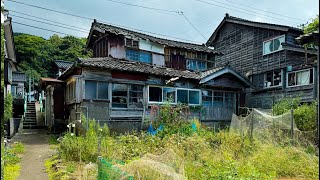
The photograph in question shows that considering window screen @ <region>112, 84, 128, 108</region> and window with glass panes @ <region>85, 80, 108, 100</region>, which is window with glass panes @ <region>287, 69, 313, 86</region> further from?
window with glass panes @ <region>85, 80, 108, 100</region>

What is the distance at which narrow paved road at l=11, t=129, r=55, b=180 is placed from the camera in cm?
782

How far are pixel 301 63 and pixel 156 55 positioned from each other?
983cm

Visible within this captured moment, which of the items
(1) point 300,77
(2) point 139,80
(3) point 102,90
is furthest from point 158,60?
(1) point 300,77

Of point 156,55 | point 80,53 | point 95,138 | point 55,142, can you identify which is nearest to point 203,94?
point 156,55

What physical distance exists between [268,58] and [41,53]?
106ft

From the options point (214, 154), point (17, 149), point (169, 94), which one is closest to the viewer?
point (214, 154)

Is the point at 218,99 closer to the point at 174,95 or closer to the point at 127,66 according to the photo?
the point at 174,95

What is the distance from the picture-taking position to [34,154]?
34.8 ft

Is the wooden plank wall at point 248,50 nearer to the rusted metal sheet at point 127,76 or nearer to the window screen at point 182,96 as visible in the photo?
the window screen at point 182,96

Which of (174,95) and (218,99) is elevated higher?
(174,95)

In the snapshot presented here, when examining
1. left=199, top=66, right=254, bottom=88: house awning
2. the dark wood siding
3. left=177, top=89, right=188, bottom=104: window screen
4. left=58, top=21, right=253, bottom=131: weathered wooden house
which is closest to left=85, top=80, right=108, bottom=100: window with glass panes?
left=58, top=21, right=253, bottom=131: weathered wooden house

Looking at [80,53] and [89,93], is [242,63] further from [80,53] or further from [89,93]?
[80,53]

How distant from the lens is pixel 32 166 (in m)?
8.78

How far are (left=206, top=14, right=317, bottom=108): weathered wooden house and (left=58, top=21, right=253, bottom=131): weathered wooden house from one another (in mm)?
2267
